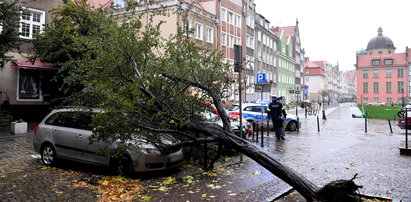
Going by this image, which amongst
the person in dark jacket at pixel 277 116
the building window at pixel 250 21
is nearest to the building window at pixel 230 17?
the building window at pixel 250 21

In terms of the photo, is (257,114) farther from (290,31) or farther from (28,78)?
(290,31)

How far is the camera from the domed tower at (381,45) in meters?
116

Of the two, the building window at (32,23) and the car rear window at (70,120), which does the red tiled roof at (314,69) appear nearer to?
the building window at (32,23)

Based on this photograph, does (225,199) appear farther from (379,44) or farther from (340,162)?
(379,44)

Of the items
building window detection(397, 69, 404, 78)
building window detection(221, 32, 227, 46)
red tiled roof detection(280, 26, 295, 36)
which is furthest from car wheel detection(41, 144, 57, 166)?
building window detection(397, 69, 404, 78)

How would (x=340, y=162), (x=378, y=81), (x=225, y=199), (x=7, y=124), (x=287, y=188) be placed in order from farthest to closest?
1. (x=378, y=81)
2. (x=7, y=124)
3. (x=340, y=162)
4. (x=287, y=188)
5. (x=225, y=199)

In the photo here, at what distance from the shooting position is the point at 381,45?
11638 centimetres

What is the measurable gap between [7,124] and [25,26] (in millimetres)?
6312

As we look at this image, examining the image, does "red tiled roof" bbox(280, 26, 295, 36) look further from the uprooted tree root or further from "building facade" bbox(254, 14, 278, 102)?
the uprooted tree root

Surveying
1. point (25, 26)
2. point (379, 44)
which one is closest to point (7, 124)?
point (25, 26)

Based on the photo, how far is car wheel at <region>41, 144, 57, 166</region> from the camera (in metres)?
8.36

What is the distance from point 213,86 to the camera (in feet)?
23.8

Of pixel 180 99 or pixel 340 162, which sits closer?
pixel 180 99

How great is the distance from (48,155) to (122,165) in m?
2.57
